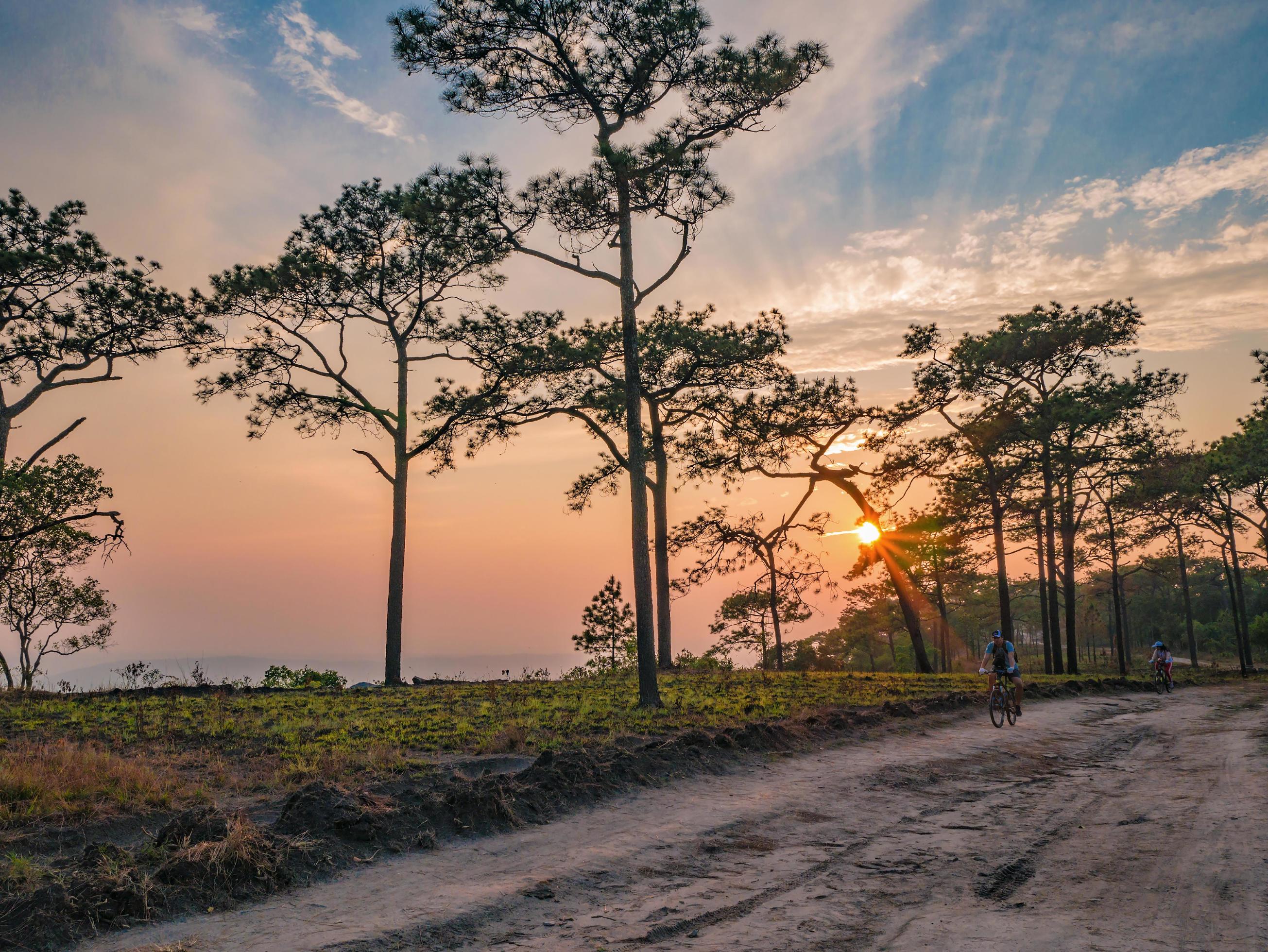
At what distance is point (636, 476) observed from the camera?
16250 mm

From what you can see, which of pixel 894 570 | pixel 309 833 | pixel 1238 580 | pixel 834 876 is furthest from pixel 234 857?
pixel 1238 580

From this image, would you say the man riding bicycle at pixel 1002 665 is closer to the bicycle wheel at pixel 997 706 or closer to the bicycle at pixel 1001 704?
the bicycle at pixel 1001 704

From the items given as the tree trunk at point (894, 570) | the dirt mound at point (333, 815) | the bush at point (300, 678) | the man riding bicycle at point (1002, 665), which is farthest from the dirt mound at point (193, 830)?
the tree trunk at point (894, 570)

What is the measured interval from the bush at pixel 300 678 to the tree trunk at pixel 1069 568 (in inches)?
1155

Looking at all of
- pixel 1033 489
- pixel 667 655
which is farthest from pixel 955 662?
pixel 667 655

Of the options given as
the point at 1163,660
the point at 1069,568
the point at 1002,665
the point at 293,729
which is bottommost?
the point at 1163,660

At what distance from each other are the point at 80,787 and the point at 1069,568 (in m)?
36.5

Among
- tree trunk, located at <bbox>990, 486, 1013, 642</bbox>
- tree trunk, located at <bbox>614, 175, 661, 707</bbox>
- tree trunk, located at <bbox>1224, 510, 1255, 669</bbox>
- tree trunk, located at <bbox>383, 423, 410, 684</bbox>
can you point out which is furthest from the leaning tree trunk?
tree trunk, located at <bbox>1224, 510, 1255, 669</bbox>

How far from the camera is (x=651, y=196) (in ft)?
57.3

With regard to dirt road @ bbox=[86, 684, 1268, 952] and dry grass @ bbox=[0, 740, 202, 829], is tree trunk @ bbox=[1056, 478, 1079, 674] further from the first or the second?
dry grass @ bbox=[0, 740, 202, 829]

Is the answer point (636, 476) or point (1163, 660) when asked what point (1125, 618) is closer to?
point (1163, 660)

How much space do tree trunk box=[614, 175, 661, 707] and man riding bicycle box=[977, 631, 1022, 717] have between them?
277 inches

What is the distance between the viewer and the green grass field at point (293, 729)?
7914 millimetres

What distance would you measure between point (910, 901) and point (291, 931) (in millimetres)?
4325
